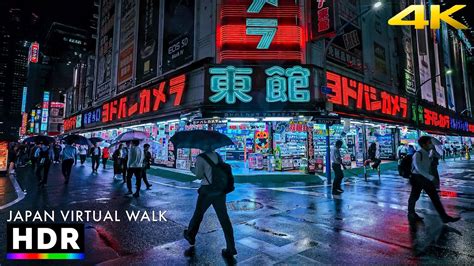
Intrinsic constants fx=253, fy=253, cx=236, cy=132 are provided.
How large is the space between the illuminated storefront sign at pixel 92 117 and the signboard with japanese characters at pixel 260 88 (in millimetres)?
19331

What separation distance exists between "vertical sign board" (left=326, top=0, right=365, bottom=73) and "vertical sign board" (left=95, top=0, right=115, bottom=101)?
23.7m

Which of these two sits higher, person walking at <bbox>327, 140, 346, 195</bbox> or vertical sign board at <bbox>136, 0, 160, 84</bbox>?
vertical sign board at <bbox>136, 0, 160, 84</bbox>

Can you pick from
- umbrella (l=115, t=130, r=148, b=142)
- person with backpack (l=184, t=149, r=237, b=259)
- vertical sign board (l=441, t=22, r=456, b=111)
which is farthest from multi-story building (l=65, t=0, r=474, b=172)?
vertical sign board (l=441, t=22, r=456, b=111)

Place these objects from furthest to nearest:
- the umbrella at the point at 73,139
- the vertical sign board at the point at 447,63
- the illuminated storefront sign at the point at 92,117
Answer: the vertical sign board at the point at 447,63
the illuminated storefront sign at the point at 92,117
the umbrella at the point at 73,139

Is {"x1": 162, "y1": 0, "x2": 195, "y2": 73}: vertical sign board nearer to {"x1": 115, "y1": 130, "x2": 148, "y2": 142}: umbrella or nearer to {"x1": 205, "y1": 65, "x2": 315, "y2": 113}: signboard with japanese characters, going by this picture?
{"x1": 205, "y1": 65, "x2": 315, "y2": 113}: signboard with japanese characters

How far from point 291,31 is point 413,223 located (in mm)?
12533

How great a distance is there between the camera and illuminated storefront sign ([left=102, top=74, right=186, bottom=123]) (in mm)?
16972

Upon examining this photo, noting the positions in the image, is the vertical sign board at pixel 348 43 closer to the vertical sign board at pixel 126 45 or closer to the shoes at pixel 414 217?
the shoes at pixel 414 217

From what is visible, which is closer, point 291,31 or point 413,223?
point 413,223

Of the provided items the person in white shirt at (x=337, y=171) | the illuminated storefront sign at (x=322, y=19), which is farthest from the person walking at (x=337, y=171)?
the illuminated storefront sign at (x=322, y=19)

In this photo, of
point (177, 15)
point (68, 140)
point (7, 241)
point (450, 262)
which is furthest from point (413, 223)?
point (177, 15)

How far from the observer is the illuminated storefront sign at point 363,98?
16891 mm

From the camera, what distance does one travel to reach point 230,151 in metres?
19.3

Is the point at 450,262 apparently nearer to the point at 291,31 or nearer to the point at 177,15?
the point at 291,31
